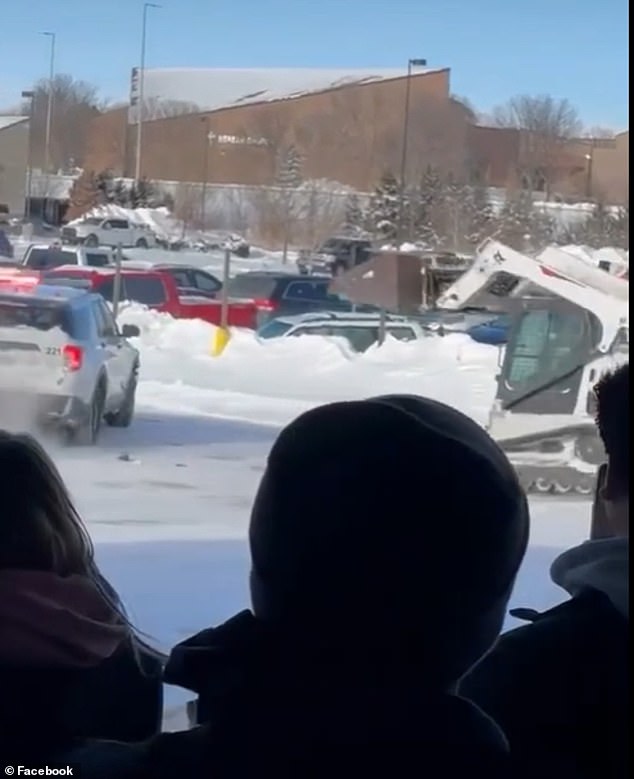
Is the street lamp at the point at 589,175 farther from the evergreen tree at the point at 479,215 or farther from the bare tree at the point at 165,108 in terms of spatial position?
the bare tree at the point at 165,108

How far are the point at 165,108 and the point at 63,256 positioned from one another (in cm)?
446

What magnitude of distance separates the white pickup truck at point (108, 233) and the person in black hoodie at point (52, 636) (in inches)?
371

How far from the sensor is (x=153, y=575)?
155 inches

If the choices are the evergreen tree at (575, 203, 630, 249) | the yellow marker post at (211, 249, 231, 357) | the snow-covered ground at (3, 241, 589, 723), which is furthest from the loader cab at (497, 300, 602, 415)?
the yellow marker post at (211, 249, 231, 357)

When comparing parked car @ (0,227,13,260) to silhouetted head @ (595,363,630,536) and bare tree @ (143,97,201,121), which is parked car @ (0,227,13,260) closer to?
bare tree @ (143,97,201,121)

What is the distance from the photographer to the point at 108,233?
37.9 feet

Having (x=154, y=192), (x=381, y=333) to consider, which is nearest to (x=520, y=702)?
(x=154, y=192)

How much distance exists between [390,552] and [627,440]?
0.42 m

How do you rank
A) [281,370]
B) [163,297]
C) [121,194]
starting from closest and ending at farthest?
[121,194] < [281,370] < [163,297]

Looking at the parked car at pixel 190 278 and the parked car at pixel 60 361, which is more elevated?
the parked car at pixel 190 278

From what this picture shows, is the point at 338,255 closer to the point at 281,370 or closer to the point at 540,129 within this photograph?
the point at 281,370

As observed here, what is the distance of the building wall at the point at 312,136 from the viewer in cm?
674

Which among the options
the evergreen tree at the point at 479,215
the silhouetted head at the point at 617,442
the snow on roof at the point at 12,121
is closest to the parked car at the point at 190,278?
the evergreen tree at the point at 479,215

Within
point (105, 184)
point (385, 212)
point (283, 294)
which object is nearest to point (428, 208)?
point (385, 212)
